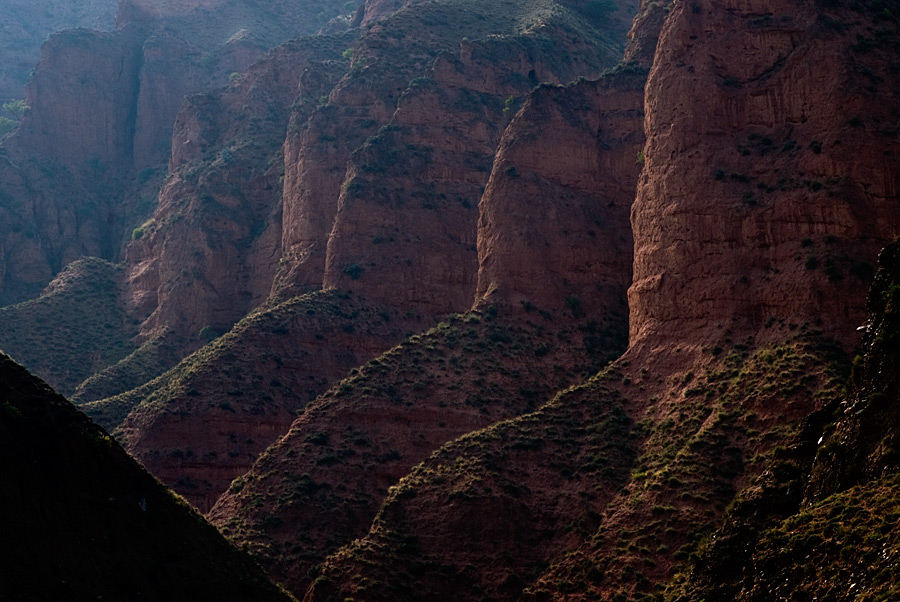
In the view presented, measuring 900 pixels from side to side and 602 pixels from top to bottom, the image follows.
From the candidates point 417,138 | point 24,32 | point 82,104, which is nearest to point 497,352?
point 417,138

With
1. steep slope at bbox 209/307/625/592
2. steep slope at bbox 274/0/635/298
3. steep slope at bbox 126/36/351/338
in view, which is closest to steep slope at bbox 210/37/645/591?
steep slope at bbox 209/307/625/592

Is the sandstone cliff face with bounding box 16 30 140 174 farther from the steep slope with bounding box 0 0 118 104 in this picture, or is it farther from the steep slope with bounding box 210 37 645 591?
the steep slope with bounding box 210 37 645 591

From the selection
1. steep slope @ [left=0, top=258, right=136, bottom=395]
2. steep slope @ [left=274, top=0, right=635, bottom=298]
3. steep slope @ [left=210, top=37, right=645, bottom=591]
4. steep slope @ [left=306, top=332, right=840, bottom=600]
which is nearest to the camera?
steep slope @ [left=306, top=332, right=840, bottom=600]

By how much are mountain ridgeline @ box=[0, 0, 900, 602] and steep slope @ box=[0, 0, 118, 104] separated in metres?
71.4

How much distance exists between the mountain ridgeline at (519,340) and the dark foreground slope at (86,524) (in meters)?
0.10

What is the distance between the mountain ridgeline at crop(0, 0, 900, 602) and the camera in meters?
40.8

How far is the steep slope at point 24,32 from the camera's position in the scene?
6860 inches

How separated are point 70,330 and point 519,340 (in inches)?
1673

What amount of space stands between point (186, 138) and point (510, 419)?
67.7 meters

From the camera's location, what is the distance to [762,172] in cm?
6128

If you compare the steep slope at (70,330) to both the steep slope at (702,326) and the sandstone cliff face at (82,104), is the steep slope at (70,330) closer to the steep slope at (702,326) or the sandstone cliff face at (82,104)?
the sandstone cliff face at (82,104)

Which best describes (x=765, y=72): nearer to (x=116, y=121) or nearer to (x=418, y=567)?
(x=418, y=567)

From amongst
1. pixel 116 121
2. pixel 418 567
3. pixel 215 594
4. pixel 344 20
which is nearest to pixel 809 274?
pixel 418 567

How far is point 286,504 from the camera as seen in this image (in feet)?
210
